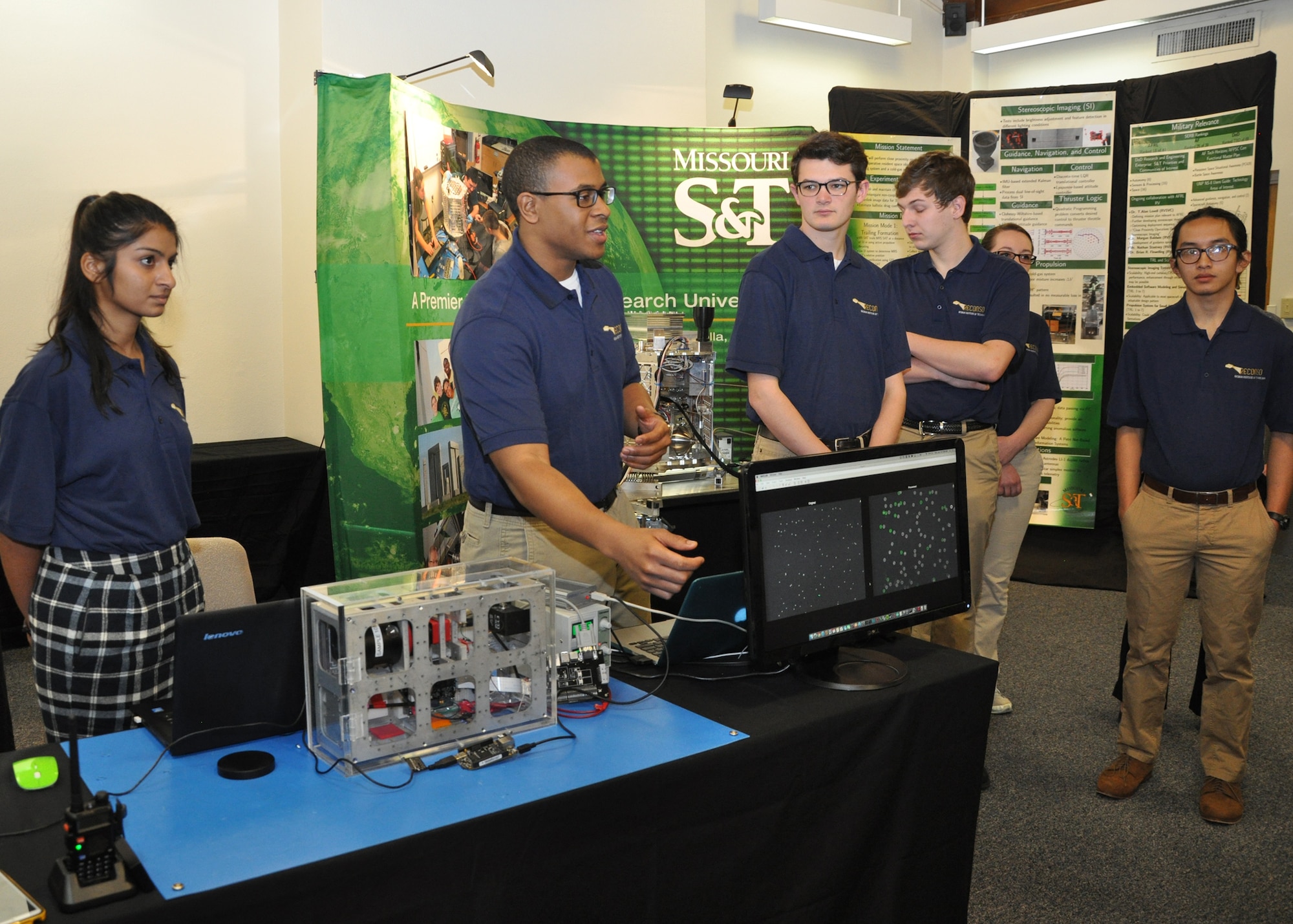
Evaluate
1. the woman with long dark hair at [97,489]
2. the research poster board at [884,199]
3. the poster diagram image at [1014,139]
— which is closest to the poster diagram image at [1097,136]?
the poster diagram image at [1014,139]

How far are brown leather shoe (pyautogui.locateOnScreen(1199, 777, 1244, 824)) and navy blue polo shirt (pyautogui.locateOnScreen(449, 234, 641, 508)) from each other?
191 centimetres

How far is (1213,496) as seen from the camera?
9.01ft

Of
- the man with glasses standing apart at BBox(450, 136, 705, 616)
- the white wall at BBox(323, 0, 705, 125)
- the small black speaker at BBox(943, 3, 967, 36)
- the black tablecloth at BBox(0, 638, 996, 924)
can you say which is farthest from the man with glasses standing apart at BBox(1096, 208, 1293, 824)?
the small black speaker at BBox(943, 3, 967, 36)

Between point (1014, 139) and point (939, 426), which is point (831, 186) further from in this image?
point (1014, 139)

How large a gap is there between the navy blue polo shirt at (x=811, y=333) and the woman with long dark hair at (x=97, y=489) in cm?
132

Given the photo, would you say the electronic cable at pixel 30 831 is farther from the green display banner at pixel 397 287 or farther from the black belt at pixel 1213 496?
the black belt at pixel 1213 496

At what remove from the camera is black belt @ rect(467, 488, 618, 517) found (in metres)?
2.14

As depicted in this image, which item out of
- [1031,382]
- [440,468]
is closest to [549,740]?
[440,468]

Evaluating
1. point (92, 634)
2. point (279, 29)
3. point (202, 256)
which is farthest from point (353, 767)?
point (279, 29)

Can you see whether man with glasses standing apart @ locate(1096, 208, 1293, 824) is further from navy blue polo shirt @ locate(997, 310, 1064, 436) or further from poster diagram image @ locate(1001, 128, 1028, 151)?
poster diagram image @ locate(1001, 128, 1028, 151)

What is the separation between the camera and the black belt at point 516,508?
2141mm

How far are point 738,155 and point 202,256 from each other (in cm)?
254

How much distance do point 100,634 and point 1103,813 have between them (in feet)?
8.38

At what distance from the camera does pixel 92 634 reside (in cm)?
196
